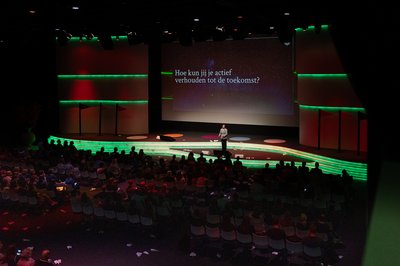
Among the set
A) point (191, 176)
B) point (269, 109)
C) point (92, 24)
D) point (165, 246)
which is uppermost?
point (92, 24)

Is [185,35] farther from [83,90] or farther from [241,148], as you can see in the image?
[83,90]

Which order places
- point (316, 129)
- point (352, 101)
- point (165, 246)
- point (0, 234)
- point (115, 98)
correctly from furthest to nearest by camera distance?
point (115, 98), point (316, 129), point (352, 101), point (0, 234), point (165, 246)

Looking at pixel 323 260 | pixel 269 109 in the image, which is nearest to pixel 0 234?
pixel 323 260

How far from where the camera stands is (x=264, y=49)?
24.5 meters

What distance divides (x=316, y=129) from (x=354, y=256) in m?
11.3

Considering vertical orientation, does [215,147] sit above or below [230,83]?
below

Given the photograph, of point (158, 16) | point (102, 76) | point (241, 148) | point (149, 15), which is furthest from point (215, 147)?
point (149, 15)

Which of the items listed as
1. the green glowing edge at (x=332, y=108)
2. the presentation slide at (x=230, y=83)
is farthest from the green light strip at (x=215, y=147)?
the presentation slide at (x=230, y=83)

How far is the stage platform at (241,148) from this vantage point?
1855 cm

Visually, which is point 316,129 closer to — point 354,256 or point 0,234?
point 354,256

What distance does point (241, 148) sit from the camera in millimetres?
22750

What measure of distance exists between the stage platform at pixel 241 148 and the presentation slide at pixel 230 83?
1.27 metres

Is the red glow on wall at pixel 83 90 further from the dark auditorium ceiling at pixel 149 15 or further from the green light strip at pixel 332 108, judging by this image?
the green light strip at pixel 332 108

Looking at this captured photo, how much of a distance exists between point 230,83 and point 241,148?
4353mm
